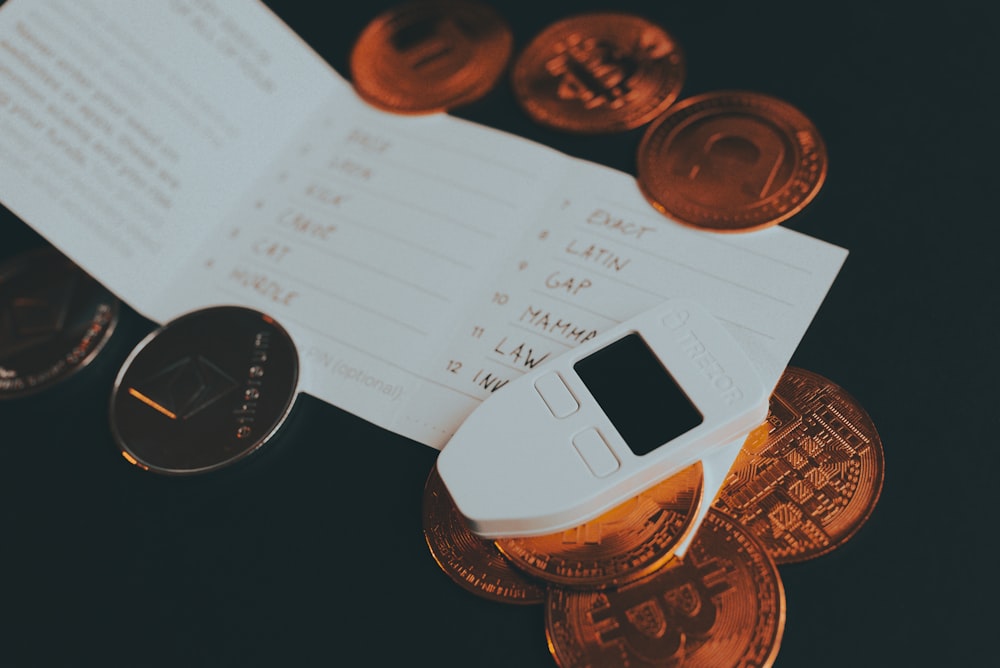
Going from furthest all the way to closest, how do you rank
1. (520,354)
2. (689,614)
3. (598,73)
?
(598,73)
(520,354)
(689,614)

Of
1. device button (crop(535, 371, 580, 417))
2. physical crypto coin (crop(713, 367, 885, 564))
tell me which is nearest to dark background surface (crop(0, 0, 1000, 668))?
physical crypto coin (crop(713, 367, 885, 564))

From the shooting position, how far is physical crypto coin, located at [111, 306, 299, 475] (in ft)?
2.00

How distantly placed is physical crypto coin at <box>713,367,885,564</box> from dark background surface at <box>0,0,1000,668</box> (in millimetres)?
12

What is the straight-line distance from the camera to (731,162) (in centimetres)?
65

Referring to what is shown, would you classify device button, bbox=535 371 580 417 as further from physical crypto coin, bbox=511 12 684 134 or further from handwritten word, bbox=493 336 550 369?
physical crypto coin, bbox=511 12 684 134

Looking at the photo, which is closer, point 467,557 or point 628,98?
point 467,557

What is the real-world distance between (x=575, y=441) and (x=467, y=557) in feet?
0.35

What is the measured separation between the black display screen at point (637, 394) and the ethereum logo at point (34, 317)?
45 cm

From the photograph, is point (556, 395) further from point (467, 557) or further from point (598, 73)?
point (598, 73)

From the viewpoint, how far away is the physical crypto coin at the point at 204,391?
24.0 inches

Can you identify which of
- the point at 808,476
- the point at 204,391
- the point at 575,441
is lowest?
the point at 808,476

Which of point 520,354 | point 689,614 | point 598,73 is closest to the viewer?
point 689,614

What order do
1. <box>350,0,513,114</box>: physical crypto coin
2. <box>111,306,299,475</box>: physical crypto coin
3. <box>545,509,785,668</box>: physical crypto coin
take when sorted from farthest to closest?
<box>350,0,513,114</box>: physical crypto coin → <box>111,306,299,475</box>: physical crypto coin → <box>545,509,785,668</box>: physical crypto coin

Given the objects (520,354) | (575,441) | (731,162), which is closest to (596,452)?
(575,441)
